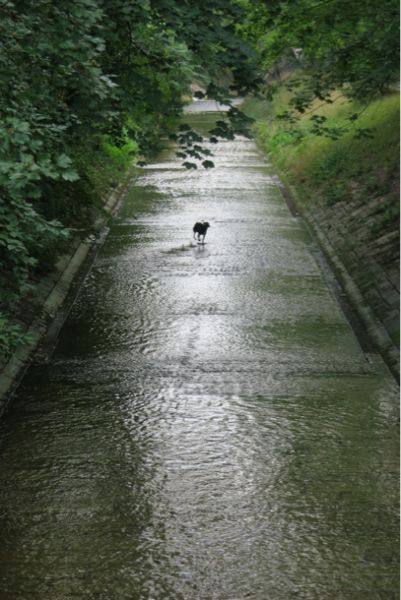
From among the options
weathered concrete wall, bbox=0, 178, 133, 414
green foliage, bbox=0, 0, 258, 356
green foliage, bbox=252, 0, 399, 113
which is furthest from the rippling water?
green foliage, bbox=252, 0, 399, 113

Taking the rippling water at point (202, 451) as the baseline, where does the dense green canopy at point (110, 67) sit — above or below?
above

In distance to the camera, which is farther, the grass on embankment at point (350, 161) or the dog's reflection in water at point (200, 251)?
the grass on embankment at point (350, 161)

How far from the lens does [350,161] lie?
70.6 ft

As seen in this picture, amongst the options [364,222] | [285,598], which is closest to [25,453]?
[285,598]

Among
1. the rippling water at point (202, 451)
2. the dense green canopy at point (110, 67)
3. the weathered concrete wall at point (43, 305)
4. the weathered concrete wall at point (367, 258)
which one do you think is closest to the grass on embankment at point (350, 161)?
the weathered concrete wall at point (367, 258)

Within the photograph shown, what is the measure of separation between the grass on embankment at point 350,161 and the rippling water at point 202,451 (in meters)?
4.13

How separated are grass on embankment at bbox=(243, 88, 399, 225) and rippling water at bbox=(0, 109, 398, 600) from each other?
4.13 meters

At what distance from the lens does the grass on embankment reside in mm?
17984

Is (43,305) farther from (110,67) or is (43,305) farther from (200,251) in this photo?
(200,251)

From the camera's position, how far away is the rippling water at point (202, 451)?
6.42m

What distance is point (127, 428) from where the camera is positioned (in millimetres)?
9023

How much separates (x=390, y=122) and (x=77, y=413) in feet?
→ 51.0

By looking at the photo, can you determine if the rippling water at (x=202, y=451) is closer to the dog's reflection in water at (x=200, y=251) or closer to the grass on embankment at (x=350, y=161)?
the dog's reflection in water at (x=200, y=251)

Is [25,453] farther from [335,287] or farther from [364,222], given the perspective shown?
[364,222]
